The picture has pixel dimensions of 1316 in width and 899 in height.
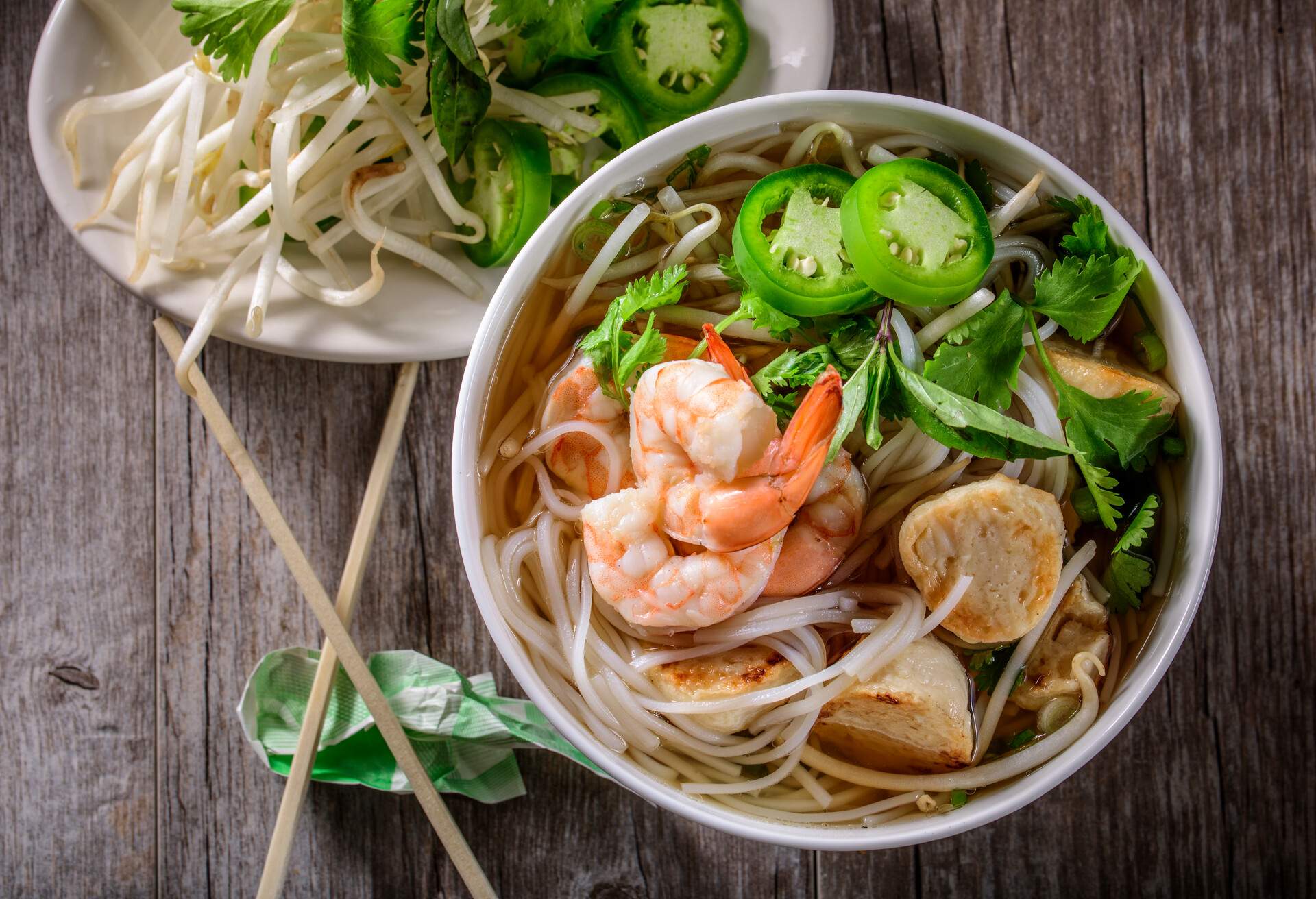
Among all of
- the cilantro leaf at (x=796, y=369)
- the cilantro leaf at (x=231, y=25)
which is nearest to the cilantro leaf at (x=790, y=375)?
the cilantro leaf at (x=796, y=369)

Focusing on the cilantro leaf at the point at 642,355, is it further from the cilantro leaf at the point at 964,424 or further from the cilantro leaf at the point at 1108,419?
the cilantro leaf at the point at 1108,419

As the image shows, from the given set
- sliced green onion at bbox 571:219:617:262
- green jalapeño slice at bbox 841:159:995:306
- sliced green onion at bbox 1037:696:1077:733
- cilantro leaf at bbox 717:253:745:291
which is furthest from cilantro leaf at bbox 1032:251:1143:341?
sliced green onion at bbox 571:219:617:262

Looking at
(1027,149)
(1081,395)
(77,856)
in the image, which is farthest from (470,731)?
(1027,149)

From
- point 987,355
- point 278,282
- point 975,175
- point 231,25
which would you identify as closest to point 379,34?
point 231,25

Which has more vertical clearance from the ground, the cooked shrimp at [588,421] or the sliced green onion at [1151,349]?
the sliced green onion at [1151,349]

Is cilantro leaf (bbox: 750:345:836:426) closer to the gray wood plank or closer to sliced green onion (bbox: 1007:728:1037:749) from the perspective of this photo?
sliced green onion (bbox: 1007:728:1037:749)

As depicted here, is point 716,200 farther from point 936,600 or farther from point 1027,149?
point 936,600
